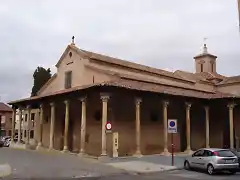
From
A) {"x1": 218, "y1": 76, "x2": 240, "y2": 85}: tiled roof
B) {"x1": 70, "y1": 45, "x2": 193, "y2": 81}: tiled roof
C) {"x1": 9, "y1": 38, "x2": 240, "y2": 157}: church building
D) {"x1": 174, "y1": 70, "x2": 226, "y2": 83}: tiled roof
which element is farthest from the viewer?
{"x1": 174, "y1": 70, "x2": 226, "y2": 83}: tiled roof

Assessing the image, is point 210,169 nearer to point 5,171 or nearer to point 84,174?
point 84,174

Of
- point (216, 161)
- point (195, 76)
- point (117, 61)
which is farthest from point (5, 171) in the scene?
point (195, 76)

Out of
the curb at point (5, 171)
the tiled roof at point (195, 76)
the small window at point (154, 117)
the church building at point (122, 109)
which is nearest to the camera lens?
the curb at point (5, 171)

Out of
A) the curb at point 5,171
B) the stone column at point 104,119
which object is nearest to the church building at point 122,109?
the stone column at point 104,119

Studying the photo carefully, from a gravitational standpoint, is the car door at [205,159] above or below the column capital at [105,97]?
below

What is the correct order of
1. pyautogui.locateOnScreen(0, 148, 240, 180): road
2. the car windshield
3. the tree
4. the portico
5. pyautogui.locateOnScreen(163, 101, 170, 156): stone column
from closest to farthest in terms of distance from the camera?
pyautogui.locateOnScreen(0, 148, 240, 180): road, the car windshield, the portico, pyautogui.locateOnScreen(163, 101, 170, 156): stone column, the tree

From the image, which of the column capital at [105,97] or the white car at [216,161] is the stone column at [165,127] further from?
the white car at [216,161]

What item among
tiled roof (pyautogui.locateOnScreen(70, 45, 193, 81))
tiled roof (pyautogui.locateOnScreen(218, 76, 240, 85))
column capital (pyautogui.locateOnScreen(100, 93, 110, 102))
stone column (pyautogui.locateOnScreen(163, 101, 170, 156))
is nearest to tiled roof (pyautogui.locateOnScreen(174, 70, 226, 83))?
tiled roof (pyautogui.locateOnScreen(218, 76, 240, 85))

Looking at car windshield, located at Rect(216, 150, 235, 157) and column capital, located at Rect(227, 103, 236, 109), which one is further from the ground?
column capital, located at Rect(227, 103, 236, 109)

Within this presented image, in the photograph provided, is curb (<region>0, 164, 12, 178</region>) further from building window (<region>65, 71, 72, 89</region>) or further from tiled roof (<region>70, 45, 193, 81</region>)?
tiled roof (<region>70, 45, 193, 81</region>)

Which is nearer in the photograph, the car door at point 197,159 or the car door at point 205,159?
the car door at point 205,159

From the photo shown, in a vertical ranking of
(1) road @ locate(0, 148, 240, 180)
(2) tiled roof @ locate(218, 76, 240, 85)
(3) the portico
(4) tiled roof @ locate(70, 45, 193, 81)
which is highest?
(4) tiled roof @ locate(70, 45, 193, 81)

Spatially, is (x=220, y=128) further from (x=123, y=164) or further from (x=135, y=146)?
(x=123, y=164)

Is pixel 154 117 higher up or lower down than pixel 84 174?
higher up
